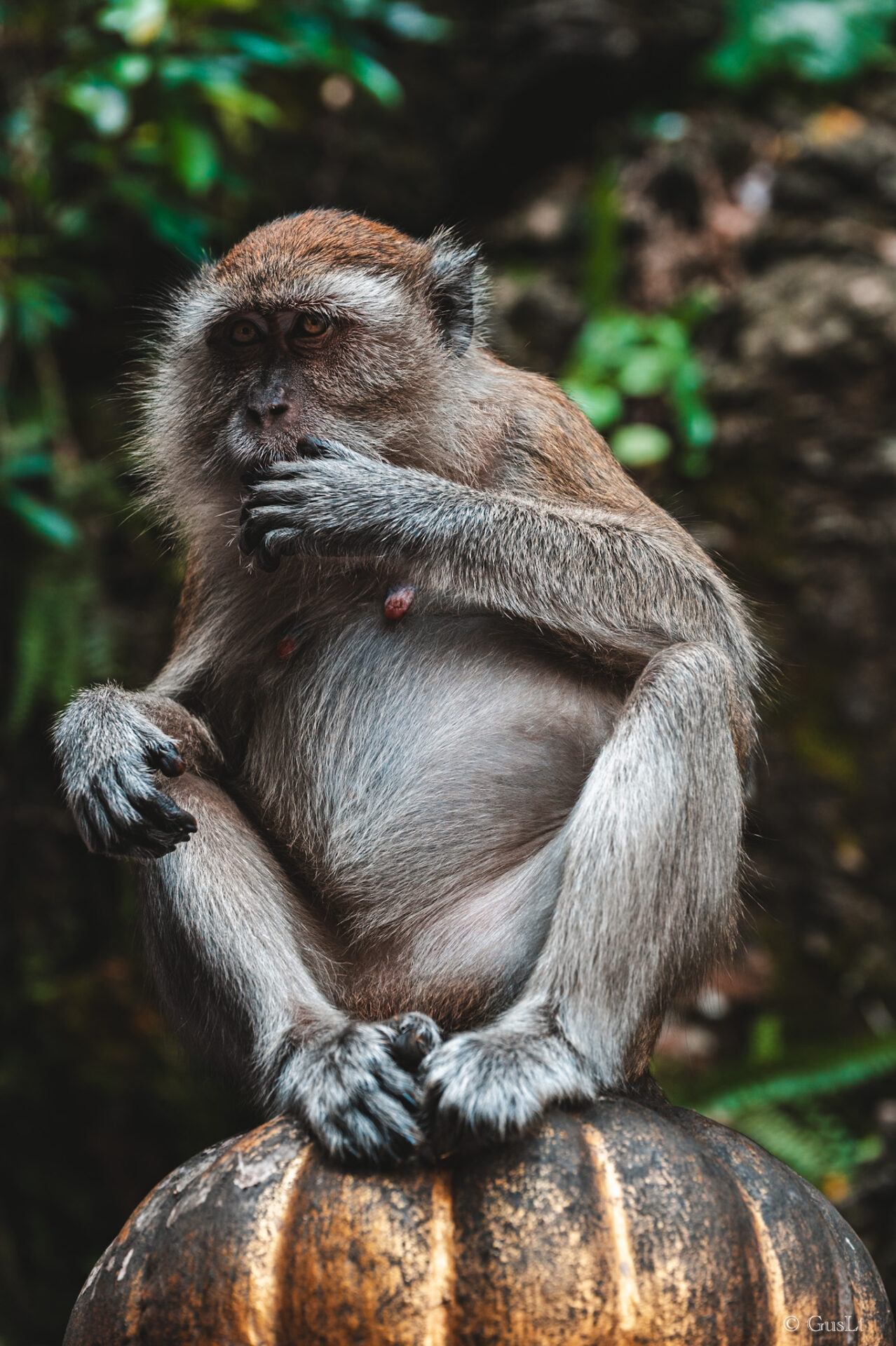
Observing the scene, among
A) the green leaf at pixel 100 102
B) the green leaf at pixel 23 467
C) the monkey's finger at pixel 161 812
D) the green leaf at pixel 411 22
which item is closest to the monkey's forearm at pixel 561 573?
the monkey's finger at pixel 161 812

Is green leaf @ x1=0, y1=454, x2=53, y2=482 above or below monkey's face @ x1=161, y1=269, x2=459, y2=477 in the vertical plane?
below

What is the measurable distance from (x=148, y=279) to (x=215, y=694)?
6024 mm

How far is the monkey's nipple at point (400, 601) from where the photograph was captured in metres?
3.59

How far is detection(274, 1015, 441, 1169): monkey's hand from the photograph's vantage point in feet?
8.91

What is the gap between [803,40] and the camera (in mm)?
9117

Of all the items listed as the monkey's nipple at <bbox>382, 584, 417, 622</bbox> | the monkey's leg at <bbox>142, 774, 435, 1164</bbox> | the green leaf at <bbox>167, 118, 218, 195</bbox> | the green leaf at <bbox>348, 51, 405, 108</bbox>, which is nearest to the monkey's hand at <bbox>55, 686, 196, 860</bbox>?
the monkey's leg at <bbox>142, 774, 435, 1164</bbox>

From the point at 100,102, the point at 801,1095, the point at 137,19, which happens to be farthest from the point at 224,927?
the point at 100,102

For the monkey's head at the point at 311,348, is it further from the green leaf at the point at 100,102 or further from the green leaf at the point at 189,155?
the green leaf at the point at 100,102

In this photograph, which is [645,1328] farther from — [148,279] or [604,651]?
[148,279]

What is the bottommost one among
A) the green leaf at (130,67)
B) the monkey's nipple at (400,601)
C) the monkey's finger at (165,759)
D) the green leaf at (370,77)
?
the monkey's finger at (165,759)

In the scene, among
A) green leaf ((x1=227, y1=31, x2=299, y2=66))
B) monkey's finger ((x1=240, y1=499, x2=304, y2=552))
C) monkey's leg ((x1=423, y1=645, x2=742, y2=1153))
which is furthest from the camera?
green leaf ((x1=227, y1=31, x2=299, y2=66))

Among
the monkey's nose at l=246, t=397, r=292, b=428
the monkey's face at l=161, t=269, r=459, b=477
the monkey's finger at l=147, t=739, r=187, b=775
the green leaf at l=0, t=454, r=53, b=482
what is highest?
the monkey's face at l=161, t=269, r=459, b=477

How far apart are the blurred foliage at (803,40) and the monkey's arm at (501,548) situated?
7303mm

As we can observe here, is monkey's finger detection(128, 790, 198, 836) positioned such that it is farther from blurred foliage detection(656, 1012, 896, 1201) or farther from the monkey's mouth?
blurred foliage detection(656, 1012, 896, 1201)
